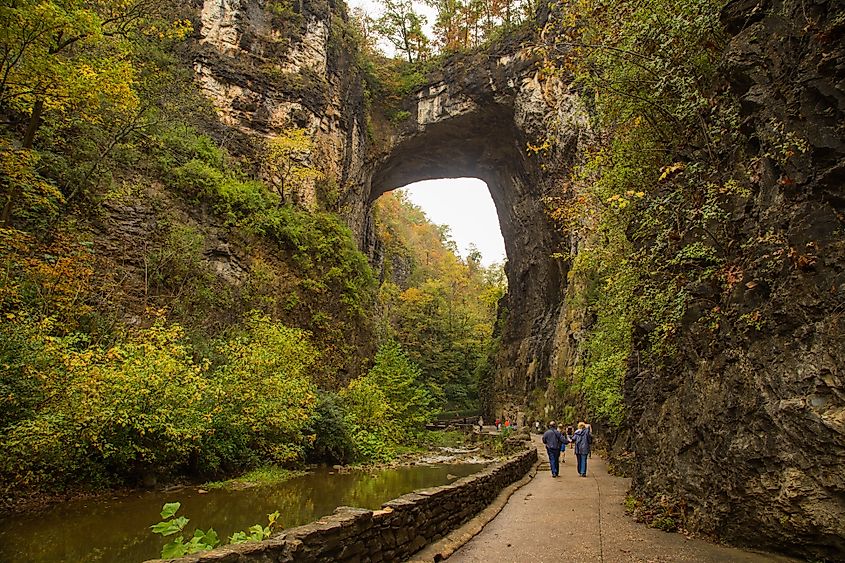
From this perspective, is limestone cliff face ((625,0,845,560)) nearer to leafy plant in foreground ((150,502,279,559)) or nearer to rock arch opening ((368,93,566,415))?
leafy plant in foreground ((150,502,279,559))

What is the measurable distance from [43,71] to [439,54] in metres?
29.5

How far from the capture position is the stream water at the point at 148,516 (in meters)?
5.77

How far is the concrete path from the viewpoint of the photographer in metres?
5.23

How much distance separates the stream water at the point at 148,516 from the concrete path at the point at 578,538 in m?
2.80

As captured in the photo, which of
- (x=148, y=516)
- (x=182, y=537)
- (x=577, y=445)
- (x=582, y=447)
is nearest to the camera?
(x=182, y=537)

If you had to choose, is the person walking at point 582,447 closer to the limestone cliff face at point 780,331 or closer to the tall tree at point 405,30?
the limestone cliff face at point 780,331

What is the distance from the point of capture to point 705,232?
647 centimetres

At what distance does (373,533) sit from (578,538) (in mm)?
2971

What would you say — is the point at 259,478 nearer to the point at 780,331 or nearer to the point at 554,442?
the point at 554,442

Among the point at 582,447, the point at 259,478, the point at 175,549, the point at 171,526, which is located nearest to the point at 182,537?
the point at 175,549

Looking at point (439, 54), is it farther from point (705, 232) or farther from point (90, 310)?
point (705, 232)

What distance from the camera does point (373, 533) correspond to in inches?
188

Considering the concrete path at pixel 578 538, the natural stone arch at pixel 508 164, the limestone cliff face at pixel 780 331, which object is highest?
the natural stone arch at pixel 508 164

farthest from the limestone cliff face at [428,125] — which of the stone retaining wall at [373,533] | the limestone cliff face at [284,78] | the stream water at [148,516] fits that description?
the stone retaining wall at [373,533]
